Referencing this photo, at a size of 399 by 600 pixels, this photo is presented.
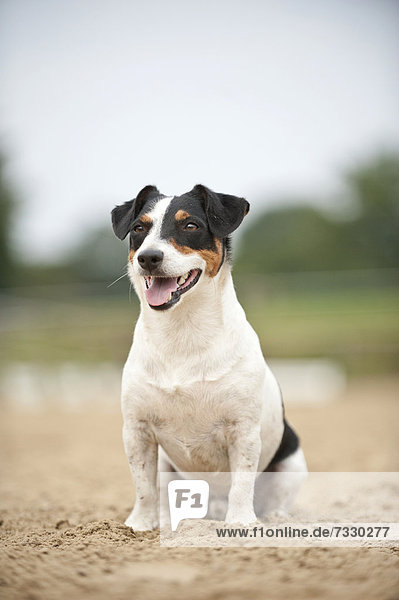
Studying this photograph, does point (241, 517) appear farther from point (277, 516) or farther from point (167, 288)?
point (167, 288)

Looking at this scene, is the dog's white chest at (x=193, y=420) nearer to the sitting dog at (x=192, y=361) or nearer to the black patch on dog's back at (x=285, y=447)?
the sitting dog at (x=192, y=361)

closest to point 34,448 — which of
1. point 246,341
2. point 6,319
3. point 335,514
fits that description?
point 335,514

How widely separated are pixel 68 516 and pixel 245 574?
7.10 feet

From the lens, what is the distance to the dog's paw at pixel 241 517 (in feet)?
11.4

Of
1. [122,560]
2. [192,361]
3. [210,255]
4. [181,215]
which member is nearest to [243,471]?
[192,361]

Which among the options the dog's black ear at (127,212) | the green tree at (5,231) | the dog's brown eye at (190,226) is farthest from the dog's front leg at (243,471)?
the green tree at (5,231)

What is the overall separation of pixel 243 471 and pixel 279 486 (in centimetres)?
64

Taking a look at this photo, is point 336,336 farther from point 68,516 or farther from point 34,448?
point 68,516

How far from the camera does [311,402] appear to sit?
1236 centimetres

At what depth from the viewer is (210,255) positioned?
11.7 feet

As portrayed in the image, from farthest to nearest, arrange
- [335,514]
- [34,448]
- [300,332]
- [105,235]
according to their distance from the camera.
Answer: [105,235]
[300,332]
[34,448]
[335,514]

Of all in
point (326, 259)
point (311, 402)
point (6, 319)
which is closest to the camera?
point (311, 402)

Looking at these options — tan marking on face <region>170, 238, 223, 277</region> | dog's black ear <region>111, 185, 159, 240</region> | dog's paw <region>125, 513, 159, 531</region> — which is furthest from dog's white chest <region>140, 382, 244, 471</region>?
dog's black ear <region>111, 185, 159, 240</region>

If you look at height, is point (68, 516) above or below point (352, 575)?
below
